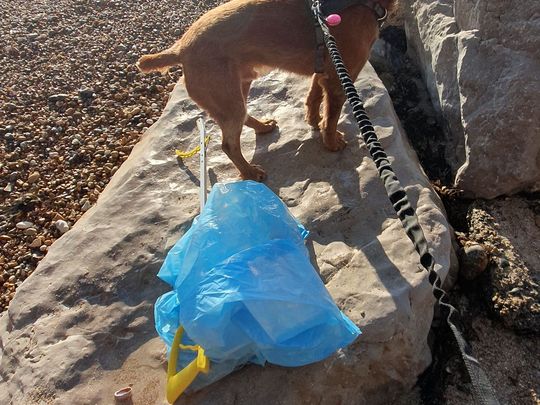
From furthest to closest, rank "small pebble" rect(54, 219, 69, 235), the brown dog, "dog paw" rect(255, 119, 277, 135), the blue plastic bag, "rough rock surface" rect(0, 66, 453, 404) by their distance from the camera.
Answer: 1. "small pebble" rect(54, 219, 69, 235)
2. "dog paw" rect(255, 119, 277, 135)
3. the brown dog
4. "rough rock surface" rect(0, 66, 453, 404)
5. the blue plastic bag

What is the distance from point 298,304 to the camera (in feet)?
6.49

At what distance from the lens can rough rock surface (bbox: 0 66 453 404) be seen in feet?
7.38

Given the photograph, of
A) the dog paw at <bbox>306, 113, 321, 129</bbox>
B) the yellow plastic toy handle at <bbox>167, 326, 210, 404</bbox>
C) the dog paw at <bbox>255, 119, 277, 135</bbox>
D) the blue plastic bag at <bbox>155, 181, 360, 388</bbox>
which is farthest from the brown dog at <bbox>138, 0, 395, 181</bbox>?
the yellow plastic toy handle at <bbox>167, 326, 210, 404</bbox>

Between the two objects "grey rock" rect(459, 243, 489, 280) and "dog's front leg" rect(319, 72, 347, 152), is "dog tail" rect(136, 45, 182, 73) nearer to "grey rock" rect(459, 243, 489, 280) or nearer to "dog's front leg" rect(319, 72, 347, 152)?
"dog's front leg" rect(319, 72, 347, 152)

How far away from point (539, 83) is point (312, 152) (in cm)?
159

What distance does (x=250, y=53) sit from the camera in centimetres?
338

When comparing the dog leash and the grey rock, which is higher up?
the dog leash

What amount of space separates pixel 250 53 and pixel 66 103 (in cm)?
307

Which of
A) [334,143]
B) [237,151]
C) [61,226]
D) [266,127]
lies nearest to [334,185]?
[334,143]

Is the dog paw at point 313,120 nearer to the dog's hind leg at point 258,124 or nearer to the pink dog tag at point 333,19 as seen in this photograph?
the dog's hind leg at point 258,124

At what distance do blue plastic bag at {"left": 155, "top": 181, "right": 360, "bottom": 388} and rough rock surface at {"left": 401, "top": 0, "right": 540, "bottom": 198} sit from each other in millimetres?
1628

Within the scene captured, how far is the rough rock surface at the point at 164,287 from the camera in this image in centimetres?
225

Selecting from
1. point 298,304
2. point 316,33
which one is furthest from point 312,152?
point 298,304

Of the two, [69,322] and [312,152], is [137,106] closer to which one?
[312,152]
